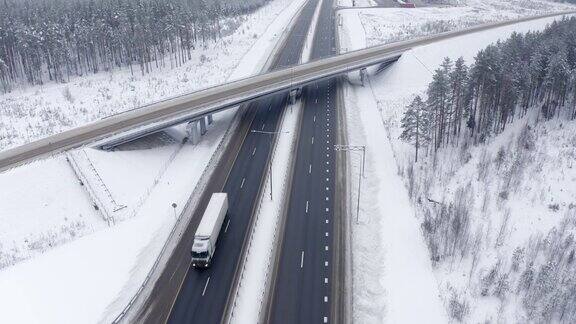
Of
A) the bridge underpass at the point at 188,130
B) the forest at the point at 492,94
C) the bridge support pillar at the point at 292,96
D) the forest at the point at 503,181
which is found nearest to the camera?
the forest at the point at 503,181

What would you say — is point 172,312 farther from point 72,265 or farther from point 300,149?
point 300,149

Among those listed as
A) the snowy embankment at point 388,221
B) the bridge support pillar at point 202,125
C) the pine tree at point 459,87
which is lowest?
the snowy embankment at point 388,221

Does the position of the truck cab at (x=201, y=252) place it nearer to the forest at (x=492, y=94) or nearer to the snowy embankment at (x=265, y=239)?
the snowy embankment at (x=265, y=239)

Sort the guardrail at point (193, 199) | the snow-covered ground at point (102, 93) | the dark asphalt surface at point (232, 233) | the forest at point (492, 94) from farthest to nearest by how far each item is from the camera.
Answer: the snow-covered ground at point (102, 93), the forest at point (492, 94), the guardrail at point (193, 199), the dark asphalt surface at point (232, 233)

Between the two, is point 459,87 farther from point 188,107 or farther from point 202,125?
point 188,107

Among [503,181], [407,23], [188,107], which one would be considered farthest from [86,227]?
[407,23]

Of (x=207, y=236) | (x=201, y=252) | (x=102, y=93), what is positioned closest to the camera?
(x=201, y=252)

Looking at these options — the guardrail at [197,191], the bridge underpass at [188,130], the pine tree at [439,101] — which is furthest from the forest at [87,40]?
the pine tree at [439,101]
